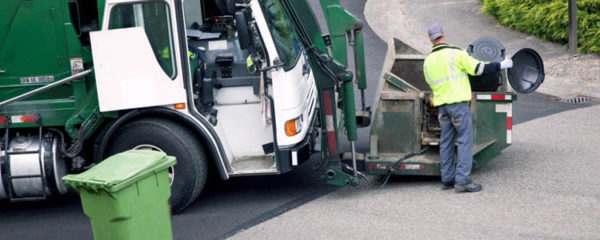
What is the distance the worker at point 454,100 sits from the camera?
809 cm

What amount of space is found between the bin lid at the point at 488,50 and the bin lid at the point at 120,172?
3397 mm

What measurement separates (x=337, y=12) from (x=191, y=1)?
6.21 ft

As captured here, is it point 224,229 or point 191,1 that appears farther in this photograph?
point 191,1

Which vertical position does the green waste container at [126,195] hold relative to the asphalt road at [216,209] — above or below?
above

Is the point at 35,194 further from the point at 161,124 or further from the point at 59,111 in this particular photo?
the point at 161,124

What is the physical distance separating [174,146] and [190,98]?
18.7 inches

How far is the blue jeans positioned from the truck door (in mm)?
2522

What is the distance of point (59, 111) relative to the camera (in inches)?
316

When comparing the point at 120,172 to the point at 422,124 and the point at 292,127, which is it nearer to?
the point at 292,127

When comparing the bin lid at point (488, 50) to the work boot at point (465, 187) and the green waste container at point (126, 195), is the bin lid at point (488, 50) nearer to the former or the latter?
the work boot at point (465, 187)

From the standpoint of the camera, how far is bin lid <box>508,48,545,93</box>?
8.69m

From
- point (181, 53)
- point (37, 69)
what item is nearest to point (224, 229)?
point (181, 53)

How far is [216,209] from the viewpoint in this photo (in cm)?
837

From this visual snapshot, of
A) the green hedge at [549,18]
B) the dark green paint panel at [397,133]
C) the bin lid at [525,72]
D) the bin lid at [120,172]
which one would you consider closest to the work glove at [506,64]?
the bin lid at [525,72]
